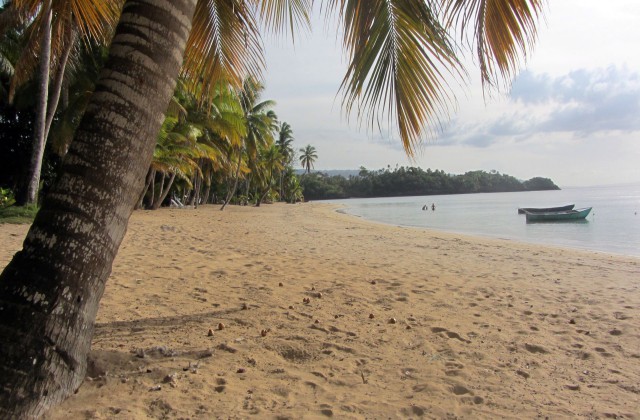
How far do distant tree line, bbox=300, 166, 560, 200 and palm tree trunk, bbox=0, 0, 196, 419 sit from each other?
4286 inches

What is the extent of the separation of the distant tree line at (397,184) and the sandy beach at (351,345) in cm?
10528

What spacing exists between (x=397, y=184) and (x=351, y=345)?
11552cm

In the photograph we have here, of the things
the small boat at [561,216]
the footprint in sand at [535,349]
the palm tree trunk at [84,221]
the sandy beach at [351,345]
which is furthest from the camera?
the small boat at [561,216]

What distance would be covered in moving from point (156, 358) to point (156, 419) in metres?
0.79

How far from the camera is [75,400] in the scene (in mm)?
2295

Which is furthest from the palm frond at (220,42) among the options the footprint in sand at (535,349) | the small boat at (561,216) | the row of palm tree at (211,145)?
the small boat at (561,216)

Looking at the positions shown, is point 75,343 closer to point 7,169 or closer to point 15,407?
point 15,407

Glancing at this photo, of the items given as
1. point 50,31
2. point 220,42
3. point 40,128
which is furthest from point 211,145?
point 220,42

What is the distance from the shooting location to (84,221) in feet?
6.54

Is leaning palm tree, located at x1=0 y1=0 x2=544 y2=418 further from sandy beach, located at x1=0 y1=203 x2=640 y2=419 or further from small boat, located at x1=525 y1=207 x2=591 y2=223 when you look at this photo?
small boat, located at x1=525 y1=207 x2=591 y2=223

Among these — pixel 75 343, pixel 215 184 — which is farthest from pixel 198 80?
pixel 215 184

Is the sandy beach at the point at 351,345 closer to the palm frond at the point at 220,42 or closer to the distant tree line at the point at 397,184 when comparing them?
the palm frond at the point at 220,42

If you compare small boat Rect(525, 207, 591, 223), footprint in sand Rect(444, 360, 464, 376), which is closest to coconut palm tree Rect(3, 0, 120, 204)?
footprint in sand Rect(444, 360, 464, 376)

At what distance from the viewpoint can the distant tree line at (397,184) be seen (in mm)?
115625
